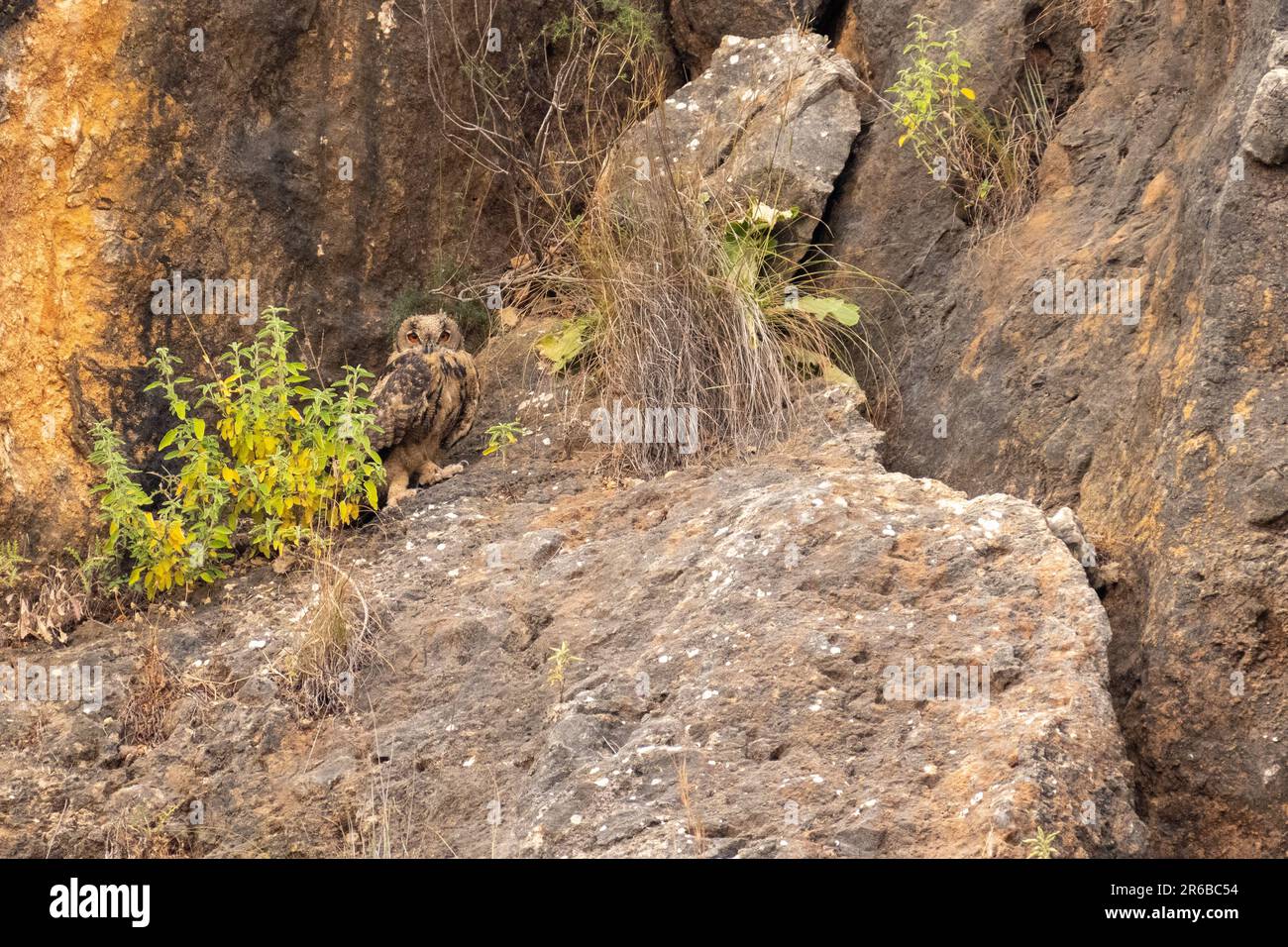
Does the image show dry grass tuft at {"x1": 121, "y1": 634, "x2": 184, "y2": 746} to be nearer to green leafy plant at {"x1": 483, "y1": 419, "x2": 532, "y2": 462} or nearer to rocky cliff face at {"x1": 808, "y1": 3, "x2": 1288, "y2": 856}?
green leafy plant at {"x1": 483, "y1": 419, "x2": 532, "y2": 462}

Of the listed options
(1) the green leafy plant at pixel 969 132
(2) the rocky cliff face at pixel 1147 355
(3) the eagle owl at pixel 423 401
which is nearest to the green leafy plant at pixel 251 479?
(3) the eagle owl at pixel 423 401

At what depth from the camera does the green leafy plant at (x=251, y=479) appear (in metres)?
6.26

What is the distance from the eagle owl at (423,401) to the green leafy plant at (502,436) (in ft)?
0.48

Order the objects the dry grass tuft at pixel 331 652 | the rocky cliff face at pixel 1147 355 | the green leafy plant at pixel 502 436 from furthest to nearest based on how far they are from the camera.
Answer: the green leafy plant at pixel 502 436
the dry grass tuft at pixel 331 652
the rocky cliff face at pixel 1147 355

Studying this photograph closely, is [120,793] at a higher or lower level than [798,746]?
lower

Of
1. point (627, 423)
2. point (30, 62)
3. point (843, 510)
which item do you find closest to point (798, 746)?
point (843, 510)

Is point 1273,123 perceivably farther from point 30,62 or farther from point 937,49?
point 30,62

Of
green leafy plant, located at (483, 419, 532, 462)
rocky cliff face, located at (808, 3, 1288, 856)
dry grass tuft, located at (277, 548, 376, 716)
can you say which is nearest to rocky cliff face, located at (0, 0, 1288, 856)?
rocky cliff face, located at (808, 3, 1288, 856)

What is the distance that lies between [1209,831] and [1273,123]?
A: 7.27ft

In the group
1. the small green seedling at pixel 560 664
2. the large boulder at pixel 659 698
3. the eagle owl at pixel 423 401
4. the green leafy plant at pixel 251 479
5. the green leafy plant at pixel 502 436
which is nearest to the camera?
Result: the large boulder at pixel 659 698

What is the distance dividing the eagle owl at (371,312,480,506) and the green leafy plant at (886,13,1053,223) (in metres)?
2.15

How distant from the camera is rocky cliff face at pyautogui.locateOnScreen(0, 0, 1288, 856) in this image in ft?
15.2

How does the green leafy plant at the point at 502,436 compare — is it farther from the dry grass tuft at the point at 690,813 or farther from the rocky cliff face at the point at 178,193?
the dry grass tuft at the point at 690,813

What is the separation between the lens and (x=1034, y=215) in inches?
263
